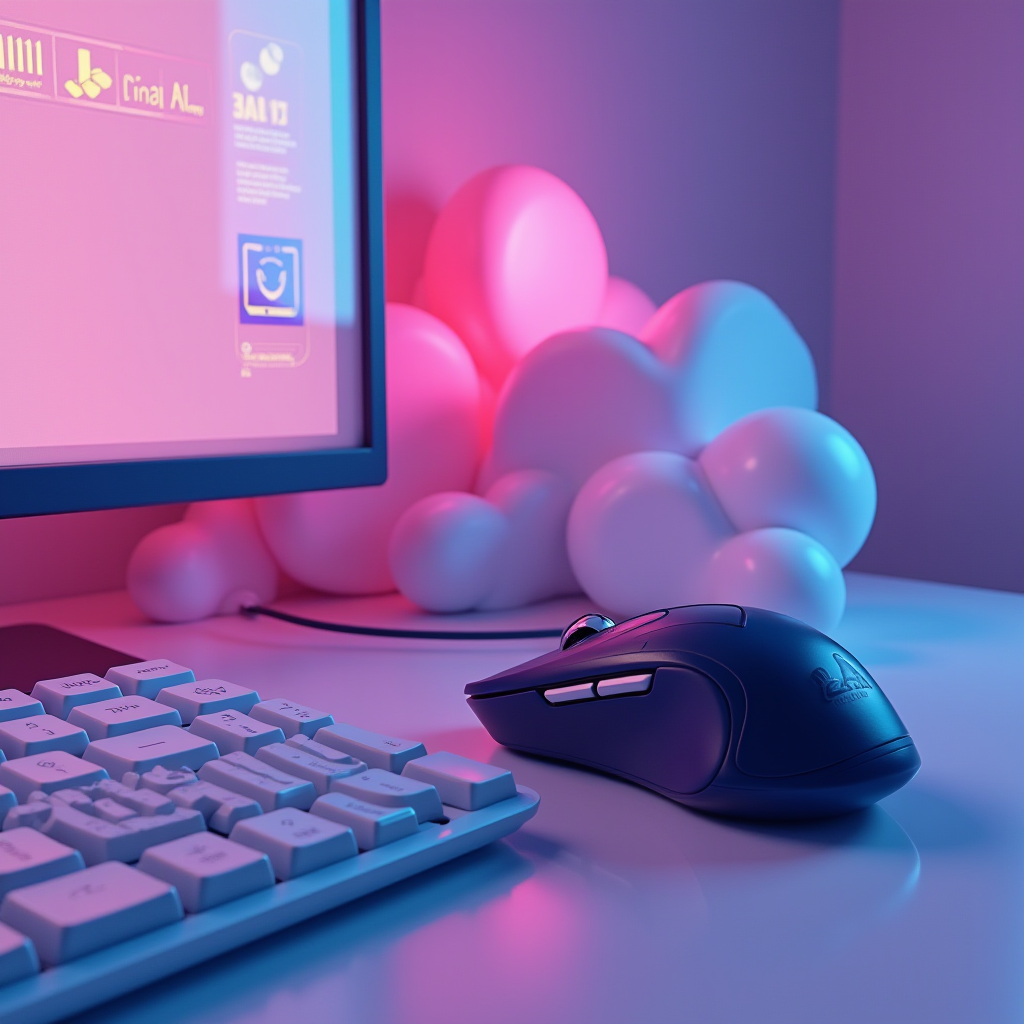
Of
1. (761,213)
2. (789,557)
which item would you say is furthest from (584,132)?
(789,557)

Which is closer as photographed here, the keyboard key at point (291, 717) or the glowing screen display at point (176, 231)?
the keyboard key at point (291, 717)

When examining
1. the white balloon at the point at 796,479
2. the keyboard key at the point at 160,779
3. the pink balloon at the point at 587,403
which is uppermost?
the pink balloon at the point at 587,403

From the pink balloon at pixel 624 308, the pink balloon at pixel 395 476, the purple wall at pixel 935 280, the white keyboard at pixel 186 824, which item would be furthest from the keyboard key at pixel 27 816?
the purple wall at pixel 935 280

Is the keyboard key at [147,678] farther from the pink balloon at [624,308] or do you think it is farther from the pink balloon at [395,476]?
the pink balloon at [624,308]

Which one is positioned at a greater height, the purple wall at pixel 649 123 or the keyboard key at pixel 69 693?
the purple wall at pixel 649 123

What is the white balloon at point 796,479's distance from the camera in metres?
0.68

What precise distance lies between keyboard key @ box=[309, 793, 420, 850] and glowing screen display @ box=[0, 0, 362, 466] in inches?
11.8

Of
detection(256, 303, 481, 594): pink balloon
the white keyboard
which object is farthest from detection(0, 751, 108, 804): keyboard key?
detection(256, 303, 481, 594): pink balloon

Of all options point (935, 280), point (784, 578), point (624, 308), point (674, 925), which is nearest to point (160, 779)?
point (674, 925)

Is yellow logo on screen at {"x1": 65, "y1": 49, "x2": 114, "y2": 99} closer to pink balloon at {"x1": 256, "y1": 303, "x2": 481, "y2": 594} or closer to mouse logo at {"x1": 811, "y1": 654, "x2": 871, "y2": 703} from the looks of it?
pink balloon at {"x1": 256, "y1": 303, "x2": 481, "y2": 594}

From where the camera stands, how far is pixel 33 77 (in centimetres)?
52

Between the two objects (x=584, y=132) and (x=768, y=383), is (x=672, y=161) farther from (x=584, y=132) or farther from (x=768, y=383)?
(x=768, y=383)

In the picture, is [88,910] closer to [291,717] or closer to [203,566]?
[291,717]

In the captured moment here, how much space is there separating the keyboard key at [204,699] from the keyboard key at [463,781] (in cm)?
9
